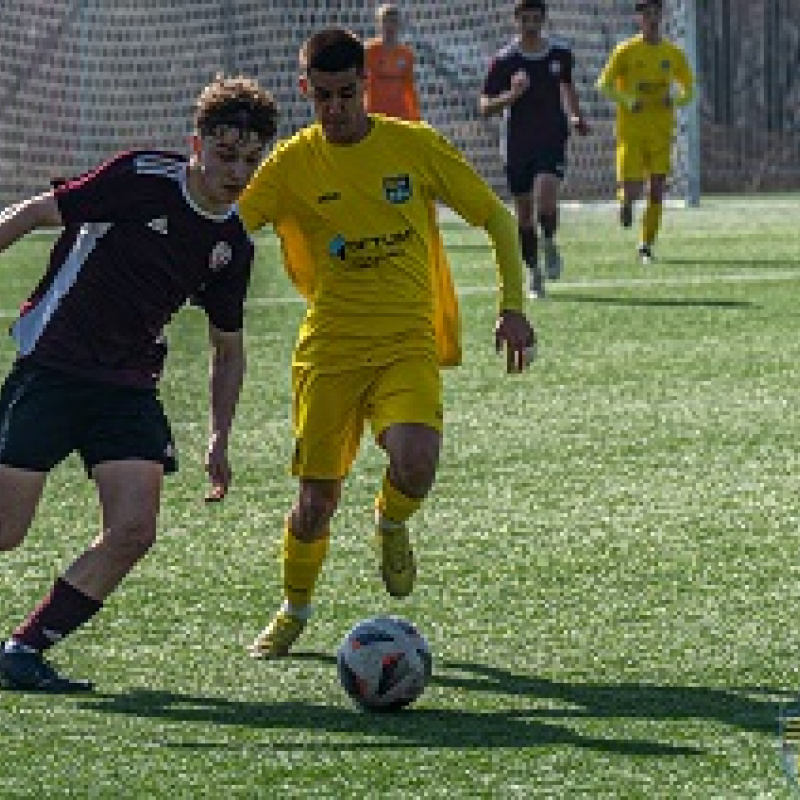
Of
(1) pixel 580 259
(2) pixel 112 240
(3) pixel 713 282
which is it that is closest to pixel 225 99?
(2) pixel 112 240

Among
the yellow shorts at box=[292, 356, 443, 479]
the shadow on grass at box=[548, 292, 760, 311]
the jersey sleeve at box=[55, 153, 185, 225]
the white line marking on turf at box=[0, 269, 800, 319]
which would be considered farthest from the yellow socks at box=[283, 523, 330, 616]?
the white line marking on turf at box=[0, 269, 800, 319]

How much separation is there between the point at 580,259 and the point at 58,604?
1455 cm

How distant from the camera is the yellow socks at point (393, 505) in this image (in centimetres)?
725

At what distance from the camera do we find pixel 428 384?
7.18 meters

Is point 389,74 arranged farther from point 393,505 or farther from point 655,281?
point 393,505

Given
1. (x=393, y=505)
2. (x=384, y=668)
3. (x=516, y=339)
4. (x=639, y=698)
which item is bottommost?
(x=639, y=698)

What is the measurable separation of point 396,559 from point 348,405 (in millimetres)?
490

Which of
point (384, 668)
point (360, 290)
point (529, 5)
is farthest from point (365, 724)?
point (529, 5)

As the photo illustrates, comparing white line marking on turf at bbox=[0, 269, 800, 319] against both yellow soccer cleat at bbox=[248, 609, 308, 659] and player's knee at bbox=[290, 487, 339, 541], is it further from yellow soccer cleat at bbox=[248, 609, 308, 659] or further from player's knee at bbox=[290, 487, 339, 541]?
yellow soccer cleat at bbox=[248, 609, 308, 659]

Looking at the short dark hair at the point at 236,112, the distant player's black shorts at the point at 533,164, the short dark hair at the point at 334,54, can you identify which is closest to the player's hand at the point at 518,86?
the distant player's black shorts at the point at 533,164

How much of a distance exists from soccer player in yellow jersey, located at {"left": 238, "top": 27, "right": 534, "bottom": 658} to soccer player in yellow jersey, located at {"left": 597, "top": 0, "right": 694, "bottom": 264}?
43.2ft

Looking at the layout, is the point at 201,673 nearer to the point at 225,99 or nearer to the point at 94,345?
the point at 94,345

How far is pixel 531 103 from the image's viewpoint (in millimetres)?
17938

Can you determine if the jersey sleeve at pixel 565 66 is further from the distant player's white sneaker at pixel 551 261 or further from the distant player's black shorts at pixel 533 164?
the distant player's white sneaker at pixel 551 261
